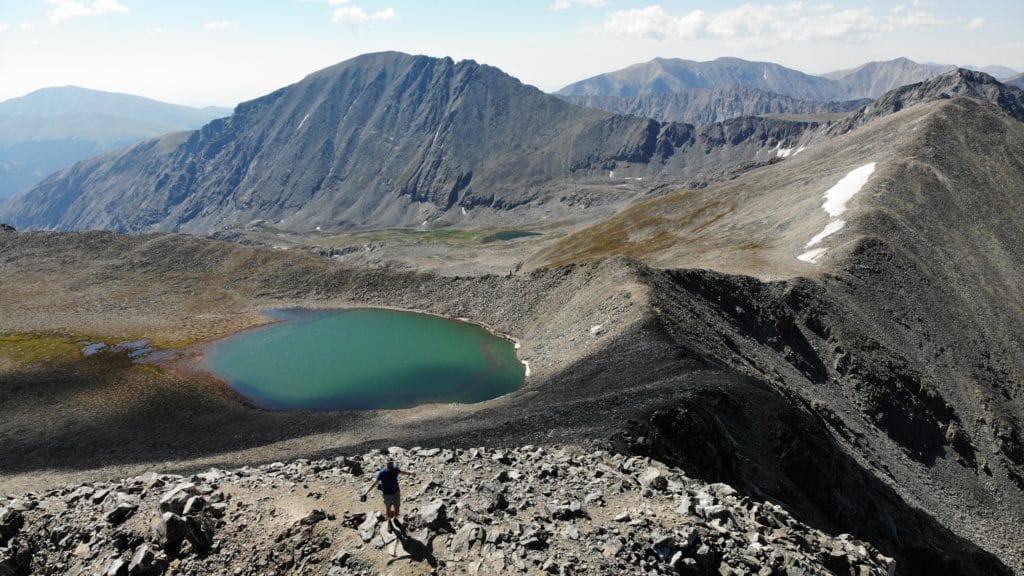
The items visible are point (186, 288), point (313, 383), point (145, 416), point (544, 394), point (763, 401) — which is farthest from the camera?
point (186, 288)

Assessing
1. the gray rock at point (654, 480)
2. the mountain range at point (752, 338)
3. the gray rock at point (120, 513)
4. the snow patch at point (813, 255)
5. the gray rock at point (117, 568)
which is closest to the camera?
the gray rock at point (117, 568)

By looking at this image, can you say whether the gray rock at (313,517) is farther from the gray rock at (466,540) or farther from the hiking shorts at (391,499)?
the gray rock at (466,540)

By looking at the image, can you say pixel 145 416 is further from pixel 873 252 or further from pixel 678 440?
pixel 873 252

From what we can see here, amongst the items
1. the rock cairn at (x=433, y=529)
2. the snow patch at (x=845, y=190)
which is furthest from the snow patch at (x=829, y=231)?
the rock cairn at (x=433, y=529)

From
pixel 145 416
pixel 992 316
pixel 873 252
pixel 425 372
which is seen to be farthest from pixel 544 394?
pixel 992 316

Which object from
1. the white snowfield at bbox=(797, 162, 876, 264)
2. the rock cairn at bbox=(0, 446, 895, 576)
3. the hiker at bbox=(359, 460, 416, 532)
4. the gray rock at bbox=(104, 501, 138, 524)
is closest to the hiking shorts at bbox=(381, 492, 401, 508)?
the hiker at bbox=(359, 460, 416, 532)

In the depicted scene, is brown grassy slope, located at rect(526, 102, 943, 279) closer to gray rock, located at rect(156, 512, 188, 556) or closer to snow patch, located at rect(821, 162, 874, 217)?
snow patch, located at rect(821, 162, 874, 217)
